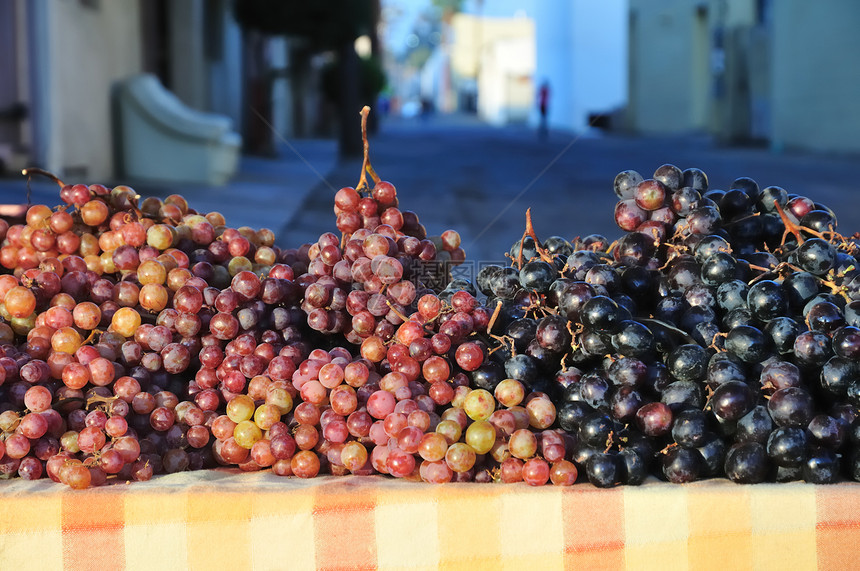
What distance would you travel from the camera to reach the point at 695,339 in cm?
136

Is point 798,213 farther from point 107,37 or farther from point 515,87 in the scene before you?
point 515,87

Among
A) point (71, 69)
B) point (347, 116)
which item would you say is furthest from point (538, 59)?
point (71, 69)

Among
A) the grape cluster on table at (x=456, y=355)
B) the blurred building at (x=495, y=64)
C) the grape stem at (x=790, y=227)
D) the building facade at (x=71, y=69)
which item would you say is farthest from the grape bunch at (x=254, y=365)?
the blurred building at (x=495, y=64)

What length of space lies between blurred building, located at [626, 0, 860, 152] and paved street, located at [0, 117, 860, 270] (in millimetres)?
985

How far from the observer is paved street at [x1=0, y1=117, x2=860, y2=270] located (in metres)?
7.58

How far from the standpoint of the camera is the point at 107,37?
8.80 meters

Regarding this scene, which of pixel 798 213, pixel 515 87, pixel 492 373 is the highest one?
pixel 515 87

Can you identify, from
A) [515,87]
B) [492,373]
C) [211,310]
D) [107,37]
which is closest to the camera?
[492,373]

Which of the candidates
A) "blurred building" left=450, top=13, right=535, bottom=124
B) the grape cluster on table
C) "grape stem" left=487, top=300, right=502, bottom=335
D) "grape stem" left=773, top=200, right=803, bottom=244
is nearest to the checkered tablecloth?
the grape cluster on table

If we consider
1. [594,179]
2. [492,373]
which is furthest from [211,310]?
[594,179]

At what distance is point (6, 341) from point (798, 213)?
148cm

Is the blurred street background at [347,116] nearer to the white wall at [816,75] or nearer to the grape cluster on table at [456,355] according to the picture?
the white wall at [816,75]

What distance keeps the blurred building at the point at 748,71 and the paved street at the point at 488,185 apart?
98 centimetres

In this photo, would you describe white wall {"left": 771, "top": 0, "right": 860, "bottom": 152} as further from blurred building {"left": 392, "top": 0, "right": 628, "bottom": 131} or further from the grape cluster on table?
the grape cluster on table
